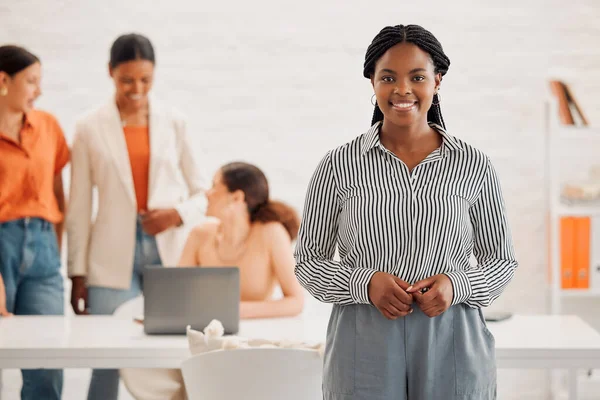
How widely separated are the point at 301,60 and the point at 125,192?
1291mm

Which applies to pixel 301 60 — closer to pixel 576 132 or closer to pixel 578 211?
pixel 576 132

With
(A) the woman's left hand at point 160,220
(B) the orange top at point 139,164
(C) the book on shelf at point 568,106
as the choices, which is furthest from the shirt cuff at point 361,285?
(C) the book on shelf at point 568,106

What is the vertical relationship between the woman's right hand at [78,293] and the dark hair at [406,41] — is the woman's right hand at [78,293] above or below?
below

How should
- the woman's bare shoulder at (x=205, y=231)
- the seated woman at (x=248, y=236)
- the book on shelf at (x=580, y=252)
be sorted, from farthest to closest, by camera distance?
the book on shelf at (x=580, y=252) → the woman's bare shoulder at (x=205, y=231) → the seated woman at (x=248, y=236)

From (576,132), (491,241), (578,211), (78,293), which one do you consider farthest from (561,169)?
(491,241)

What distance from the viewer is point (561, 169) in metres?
4.45

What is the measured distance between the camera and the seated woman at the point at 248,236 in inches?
129

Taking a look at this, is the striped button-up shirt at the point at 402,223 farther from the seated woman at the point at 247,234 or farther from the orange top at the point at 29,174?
the orange top at the point at 29,174

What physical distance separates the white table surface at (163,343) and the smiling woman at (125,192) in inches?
24.0

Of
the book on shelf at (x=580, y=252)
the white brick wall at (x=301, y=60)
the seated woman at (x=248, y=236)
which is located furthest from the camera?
the white brick wall at (x=301, y=60)

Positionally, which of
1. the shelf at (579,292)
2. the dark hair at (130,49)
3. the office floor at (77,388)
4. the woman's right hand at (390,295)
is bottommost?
the office floor at (77,388)

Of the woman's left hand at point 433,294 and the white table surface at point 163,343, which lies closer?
the woman's left hand at point 433,294

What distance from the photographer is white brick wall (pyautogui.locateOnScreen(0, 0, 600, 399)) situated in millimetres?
4410

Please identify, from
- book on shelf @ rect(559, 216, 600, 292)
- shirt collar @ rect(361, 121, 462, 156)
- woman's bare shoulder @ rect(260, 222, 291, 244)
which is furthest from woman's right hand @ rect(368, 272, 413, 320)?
book on shelf @ rect(559, 216, 600, 292)
